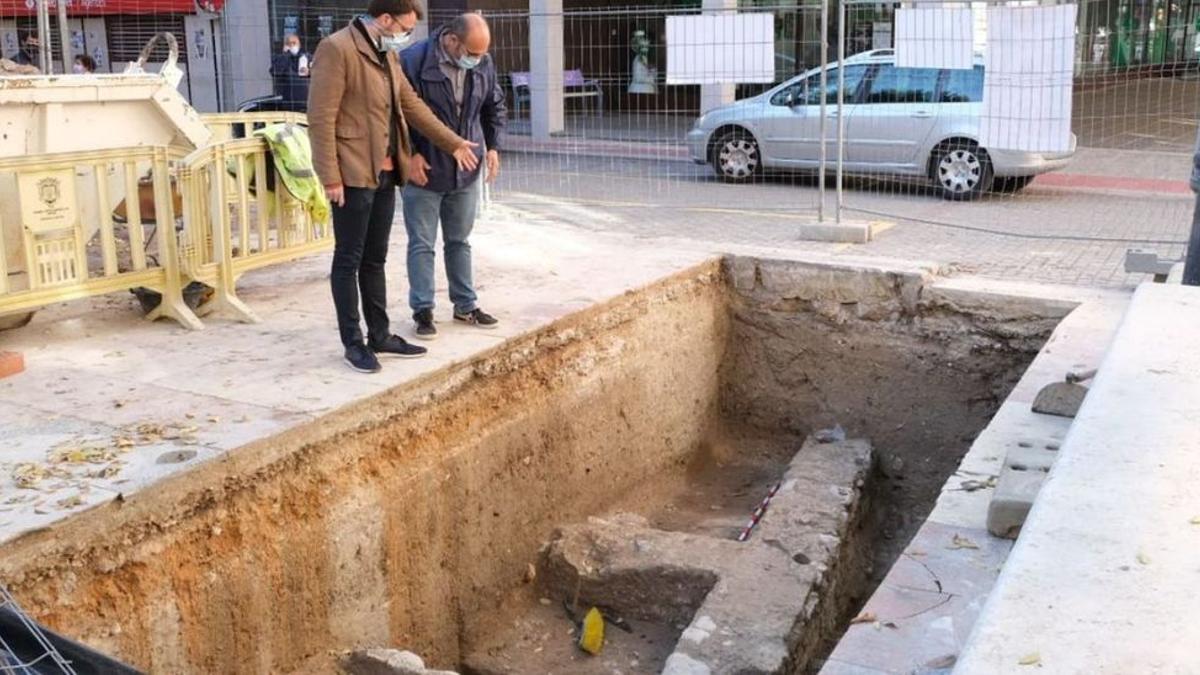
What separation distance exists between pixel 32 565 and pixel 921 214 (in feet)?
33.6

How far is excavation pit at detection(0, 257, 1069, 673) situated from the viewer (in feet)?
15.2

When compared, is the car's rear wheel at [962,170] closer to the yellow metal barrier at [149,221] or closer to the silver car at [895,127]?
the silver car at [895,127]

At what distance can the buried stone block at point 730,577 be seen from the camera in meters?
5.39

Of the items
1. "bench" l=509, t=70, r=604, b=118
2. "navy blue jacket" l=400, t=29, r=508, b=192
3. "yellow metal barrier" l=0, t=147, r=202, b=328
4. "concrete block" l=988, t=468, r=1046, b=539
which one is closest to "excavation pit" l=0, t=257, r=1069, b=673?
"navy blue jacket" l=400, t=29, r=508, b=192

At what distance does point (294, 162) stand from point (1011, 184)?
950cm

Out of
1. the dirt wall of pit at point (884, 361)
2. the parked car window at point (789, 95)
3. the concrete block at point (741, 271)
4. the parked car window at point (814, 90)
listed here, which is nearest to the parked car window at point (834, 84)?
the parked car window at point (814, 90)

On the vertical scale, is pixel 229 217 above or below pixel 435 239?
above

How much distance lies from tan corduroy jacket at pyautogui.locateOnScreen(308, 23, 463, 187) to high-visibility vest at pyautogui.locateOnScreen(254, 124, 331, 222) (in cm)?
150

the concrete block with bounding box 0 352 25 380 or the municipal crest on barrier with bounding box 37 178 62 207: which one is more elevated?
the municipal crest on barrier with bounding box 37 178 62 207

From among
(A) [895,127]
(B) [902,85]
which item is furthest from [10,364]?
(B) [902,85]

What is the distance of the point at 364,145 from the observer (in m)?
5.73

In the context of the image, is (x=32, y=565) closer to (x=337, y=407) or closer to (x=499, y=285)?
(x=337, y=407)

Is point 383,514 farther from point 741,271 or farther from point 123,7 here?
point 123,7

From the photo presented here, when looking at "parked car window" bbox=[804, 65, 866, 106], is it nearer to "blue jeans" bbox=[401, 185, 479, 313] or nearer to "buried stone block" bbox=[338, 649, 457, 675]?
"blue jeans" bbox=[401, 185, 479, 313]
